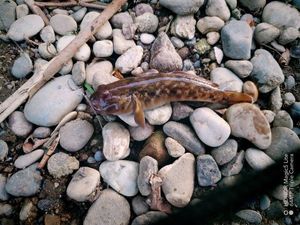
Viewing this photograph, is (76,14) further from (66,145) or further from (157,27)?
(66,145)

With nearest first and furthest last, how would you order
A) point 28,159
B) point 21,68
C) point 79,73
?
point 28,159
point 79,73
point 21,68

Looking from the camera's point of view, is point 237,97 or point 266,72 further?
point 266,72

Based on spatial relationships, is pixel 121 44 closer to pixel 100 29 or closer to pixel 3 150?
pixel 100 29

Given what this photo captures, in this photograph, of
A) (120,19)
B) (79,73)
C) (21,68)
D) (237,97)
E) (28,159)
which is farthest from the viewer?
(120,19)

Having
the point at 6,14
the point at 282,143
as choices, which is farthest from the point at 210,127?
the point at 6,14

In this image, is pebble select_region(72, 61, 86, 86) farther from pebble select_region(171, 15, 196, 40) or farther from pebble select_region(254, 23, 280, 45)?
pebble select_region(254, 23, 280, 45)

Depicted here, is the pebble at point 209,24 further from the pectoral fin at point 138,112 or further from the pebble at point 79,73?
the pebble at point 79,73
